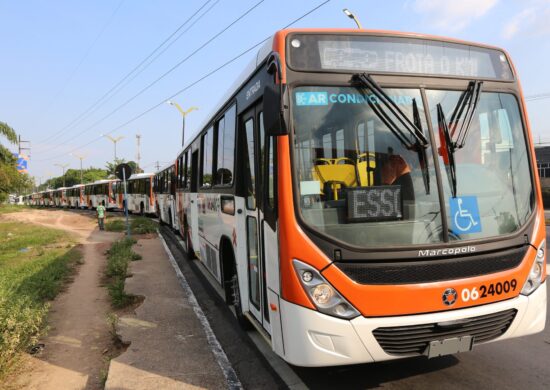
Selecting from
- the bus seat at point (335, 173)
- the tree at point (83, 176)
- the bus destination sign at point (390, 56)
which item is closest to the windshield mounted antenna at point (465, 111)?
the bus destination sign at point (390, 56)

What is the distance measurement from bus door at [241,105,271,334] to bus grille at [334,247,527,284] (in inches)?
41.5

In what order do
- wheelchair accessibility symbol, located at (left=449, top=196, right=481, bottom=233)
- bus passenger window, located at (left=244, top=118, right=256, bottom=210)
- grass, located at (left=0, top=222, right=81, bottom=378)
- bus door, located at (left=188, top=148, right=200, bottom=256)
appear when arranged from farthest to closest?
bus door, located at (left=188, top=148, right=200, bottom=256)
grass, located at (left=0, top=222, right=81, bottom=378)
bus passenger window, located at (left=244, top=118, right=256, bottom=210)
wheelchair accessibility symbol, located at (left=449, top=196, right=481, bottom=233)

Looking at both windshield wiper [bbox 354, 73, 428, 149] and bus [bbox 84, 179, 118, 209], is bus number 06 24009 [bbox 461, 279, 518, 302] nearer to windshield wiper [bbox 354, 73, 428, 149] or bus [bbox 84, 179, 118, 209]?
windshield wiper [bbox 354, 73, 428, 149]

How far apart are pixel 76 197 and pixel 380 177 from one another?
59227mm

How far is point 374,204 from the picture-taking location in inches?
136

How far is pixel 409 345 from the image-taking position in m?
3.28

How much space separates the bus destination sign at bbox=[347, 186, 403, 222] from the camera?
3412 mm

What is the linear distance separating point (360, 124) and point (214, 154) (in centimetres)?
351

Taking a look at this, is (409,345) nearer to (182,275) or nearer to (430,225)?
(430,225)

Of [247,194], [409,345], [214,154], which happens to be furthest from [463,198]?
[214,154]

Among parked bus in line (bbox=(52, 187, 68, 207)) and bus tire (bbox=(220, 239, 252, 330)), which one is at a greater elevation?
parked bus in line (bbox=(52, 187, 68, 207))

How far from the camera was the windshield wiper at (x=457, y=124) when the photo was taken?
356 cm

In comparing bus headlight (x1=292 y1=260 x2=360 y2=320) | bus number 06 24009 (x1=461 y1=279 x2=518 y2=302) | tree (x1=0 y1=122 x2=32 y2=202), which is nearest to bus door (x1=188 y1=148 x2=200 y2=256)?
bus headlight (x1=292 y1=260 x2=360 y2=320)

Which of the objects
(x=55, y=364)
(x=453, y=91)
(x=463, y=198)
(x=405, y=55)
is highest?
(x=405, y=55)
